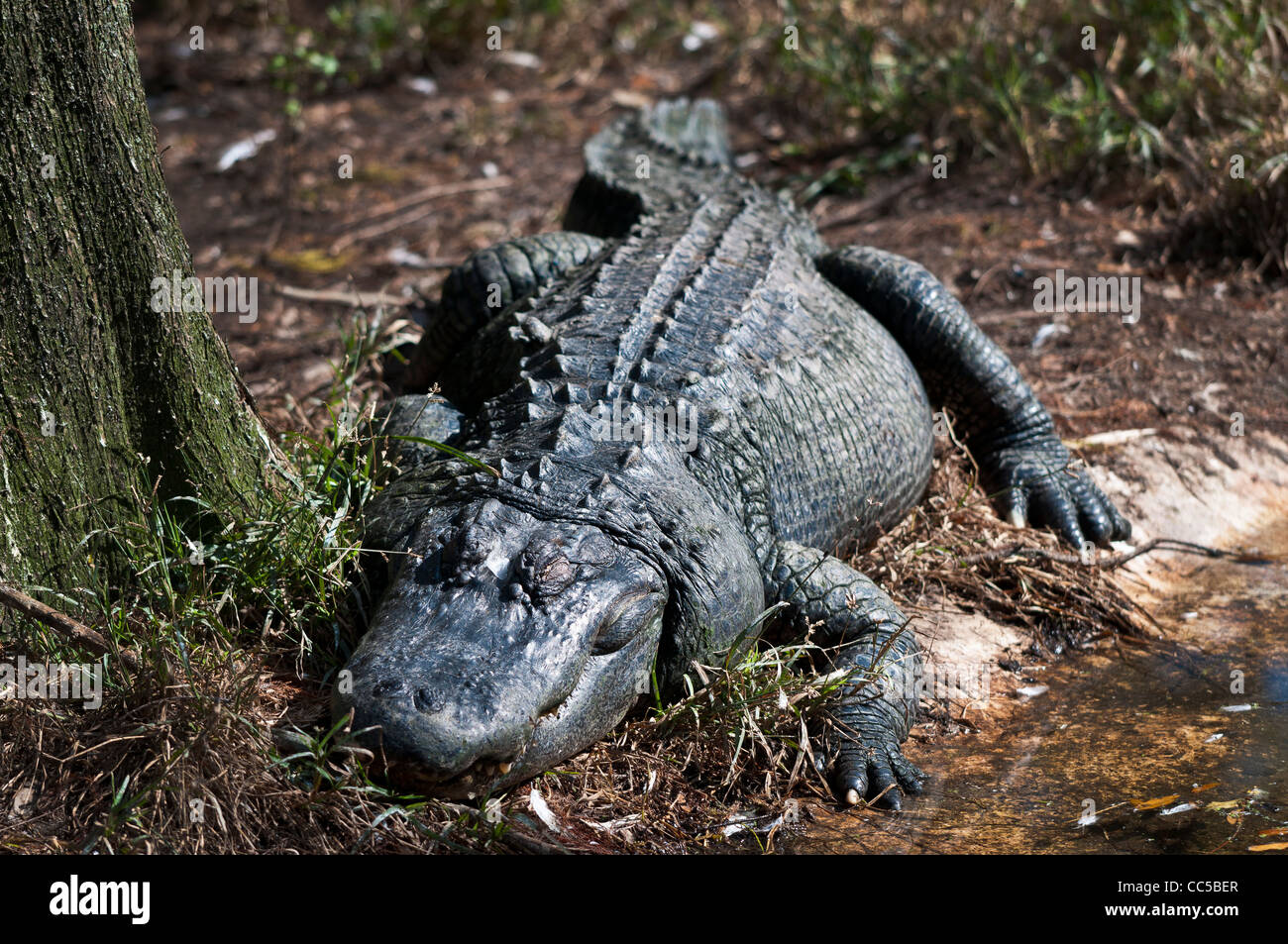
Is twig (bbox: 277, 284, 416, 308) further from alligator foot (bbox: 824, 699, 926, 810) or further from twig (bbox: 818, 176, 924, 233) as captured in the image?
alligator foot (bbox: 824, 699, 926, 810)

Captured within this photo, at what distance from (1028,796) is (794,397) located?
1545 millimetres

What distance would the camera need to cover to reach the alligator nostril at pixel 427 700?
2.68m

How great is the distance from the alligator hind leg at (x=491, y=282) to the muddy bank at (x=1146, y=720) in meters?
2.08

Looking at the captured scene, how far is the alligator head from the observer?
8.86 ft

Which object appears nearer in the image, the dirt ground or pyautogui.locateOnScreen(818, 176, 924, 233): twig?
the dirt ground

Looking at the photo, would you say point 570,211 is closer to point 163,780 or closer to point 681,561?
point 681,561

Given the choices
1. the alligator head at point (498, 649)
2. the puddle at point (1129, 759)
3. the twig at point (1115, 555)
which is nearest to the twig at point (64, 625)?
the alligator head at point (498, 649)

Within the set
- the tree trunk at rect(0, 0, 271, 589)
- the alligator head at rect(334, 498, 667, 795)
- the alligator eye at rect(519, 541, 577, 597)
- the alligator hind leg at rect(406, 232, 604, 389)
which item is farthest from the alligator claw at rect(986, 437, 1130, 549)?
the tree trunk at rect(0, 0, 271, 589)

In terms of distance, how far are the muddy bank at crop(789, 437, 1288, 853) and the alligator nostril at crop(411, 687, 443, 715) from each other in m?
1.04

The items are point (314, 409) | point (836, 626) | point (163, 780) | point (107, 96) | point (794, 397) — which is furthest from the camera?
point (314, 409)

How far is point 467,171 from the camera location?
27.2 ft

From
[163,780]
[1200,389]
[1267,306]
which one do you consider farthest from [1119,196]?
[163,780]

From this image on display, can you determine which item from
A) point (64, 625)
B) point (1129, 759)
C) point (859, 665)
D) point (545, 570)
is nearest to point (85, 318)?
point (64, 625)

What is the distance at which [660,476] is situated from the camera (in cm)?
352
